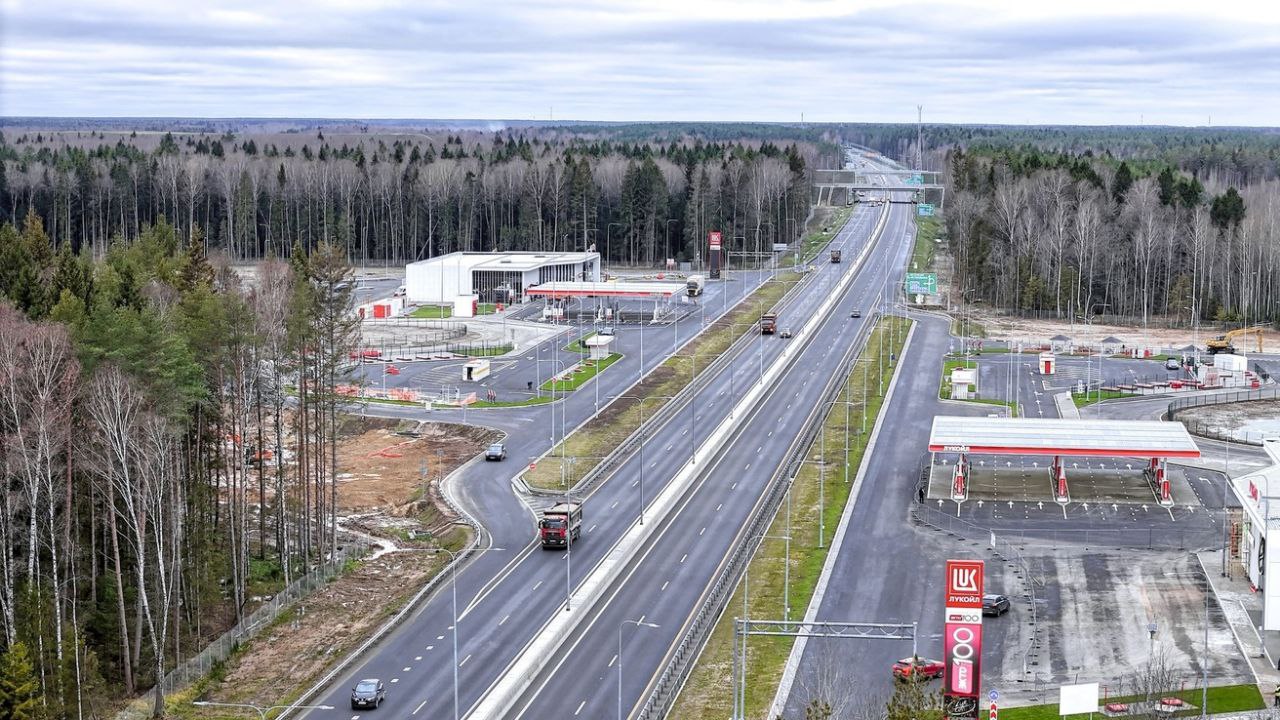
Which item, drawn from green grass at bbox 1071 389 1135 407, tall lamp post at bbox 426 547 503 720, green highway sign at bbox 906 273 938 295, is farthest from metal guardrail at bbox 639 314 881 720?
green highway sign at bbox 906 273 938 295

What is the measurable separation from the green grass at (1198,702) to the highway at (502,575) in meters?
23.5

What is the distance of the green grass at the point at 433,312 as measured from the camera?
17900cm

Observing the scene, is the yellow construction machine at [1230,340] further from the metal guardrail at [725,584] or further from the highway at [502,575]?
the highway at [502,575]

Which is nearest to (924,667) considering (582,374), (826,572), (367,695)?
(826,572)

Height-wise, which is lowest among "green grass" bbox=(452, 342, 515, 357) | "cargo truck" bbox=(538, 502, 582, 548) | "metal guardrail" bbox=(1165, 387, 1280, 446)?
"cargo truck" bbox=(538, 502, 582, 548)

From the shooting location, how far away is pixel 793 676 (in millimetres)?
69312

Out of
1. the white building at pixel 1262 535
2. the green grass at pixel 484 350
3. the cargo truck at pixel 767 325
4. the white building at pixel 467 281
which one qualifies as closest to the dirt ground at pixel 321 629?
the white building at pixel 1262 535

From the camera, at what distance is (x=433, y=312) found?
183 meters

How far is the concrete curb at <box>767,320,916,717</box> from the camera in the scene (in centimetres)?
6725

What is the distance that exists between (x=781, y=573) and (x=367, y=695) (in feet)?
92.4

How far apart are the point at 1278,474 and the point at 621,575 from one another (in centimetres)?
3697

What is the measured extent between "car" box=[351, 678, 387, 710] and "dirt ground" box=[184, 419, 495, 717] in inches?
147

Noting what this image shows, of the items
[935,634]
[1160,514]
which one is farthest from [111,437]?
[1160,514]

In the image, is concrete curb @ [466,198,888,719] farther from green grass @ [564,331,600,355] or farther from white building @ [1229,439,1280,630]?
white building @ [1229,439,1280,630]
